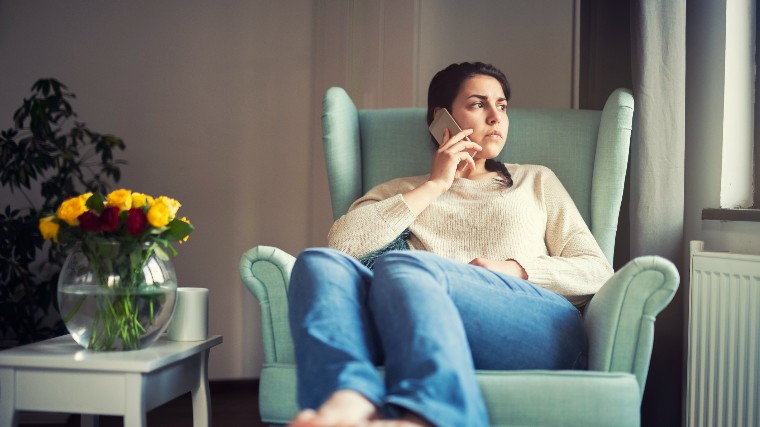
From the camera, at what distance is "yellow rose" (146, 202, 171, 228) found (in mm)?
1571

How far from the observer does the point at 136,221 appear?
1.55 m

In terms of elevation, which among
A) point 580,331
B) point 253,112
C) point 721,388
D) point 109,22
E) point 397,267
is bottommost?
point 721,388

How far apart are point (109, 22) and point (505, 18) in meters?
1.51

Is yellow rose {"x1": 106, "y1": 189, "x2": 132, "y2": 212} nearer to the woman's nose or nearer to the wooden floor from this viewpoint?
the woman's nose

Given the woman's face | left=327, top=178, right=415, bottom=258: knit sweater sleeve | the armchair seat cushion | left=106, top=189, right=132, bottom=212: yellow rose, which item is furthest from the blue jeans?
the woman's face

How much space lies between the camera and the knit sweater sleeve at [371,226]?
175 cm

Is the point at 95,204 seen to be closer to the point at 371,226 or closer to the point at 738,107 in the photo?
the point at 371,226

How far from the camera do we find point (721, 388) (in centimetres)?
173

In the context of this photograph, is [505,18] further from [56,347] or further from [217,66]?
[56,347]

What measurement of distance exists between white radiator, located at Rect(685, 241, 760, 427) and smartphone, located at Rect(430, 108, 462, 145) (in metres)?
0.66

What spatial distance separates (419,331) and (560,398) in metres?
0.31

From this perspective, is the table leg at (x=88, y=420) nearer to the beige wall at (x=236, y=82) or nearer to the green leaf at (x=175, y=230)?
the green leaf at (x=175, y=230)

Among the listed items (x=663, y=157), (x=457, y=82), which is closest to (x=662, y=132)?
(x=663, y=157)

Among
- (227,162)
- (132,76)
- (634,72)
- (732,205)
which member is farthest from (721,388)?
(132,76)
